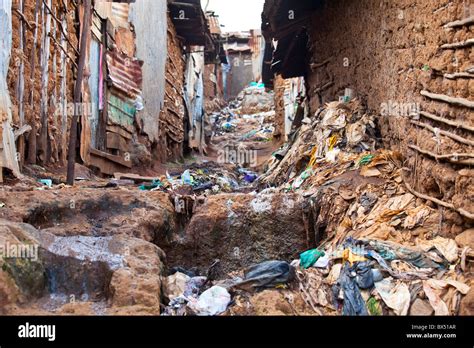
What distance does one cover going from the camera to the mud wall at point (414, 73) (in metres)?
3.38

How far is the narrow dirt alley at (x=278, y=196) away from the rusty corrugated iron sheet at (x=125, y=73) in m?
0.09

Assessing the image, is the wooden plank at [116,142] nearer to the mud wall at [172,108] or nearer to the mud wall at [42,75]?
the mud wall at [42,75]

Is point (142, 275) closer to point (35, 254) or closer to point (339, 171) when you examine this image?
point (35, 254)

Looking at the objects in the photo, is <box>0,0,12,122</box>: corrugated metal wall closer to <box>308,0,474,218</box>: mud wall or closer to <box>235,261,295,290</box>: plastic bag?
<box>235,261,295,290</box>: plastic bag

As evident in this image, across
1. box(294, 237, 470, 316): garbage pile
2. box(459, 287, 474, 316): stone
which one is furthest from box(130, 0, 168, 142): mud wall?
box(459, 287, 474, 316): stone

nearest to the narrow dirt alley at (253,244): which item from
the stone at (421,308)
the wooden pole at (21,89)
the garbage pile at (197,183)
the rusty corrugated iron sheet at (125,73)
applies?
the stone at (421,308)

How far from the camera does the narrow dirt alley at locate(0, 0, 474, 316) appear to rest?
305cm

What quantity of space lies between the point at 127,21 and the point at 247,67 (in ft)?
77.2

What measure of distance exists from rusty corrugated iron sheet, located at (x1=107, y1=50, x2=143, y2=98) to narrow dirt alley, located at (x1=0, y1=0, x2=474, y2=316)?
0.09 m

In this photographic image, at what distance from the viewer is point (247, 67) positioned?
3241 centimetres

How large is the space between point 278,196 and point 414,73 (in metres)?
1.85

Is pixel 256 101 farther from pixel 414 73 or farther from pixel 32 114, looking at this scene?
pixel 414 73

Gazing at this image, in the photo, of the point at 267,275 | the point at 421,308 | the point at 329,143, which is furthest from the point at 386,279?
the point at 329,143

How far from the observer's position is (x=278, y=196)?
488 centimetres
